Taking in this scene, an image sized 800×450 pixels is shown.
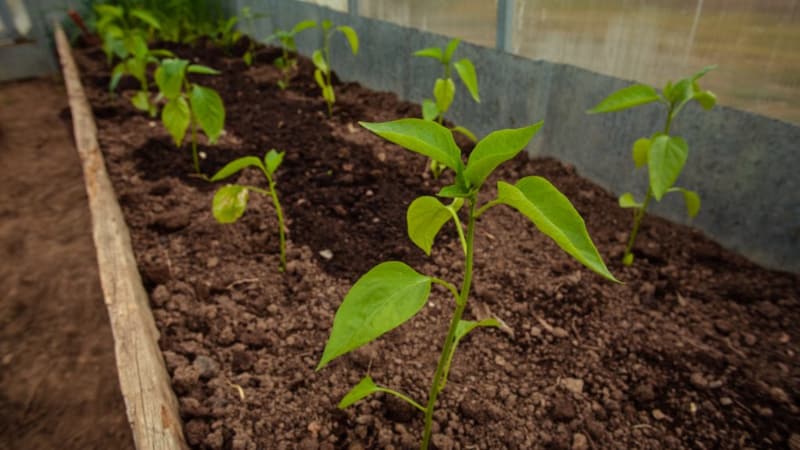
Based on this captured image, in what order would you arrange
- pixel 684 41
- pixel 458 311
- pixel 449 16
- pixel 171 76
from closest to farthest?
1. pixel 458 311
2. pixel 684 41
3. pixel 171 76
4. pixel 449 16

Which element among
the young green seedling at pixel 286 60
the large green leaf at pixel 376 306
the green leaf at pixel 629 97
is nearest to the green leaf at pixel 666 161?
the green leaf at pixel 629 97

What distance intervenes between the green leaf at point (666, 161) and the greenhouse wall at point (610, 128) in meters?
0.48

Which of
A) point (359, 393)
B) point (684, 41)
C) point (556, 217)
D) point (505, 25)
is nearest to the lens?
point (556, 217)

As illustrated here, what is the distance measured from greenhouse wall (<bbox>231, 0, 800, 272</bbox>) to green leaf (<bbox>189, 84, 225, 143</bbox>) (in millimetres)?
1326

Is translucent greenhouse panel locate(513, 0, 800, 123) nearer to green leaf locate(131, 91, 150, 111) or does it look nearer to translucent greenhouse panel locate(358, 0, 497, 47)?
translucent greenhouse panel locate(358, 0, 497, 47)

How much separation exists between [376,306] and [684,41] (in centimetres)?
182

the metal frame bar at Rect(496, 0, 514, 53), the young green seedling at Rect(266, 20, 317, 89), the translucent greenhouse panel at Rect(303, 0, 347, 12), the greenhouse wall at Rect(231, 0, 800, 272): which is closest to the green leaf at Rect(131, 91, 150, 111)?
the young green seedling at Rect(266, 20, 317, 89)

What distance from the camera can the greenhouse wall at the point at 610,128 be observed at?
5.74 ft

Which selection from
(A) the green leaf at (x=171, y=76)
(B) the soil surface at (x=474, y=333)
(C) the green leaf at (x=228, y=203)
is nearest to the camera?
(B) the soil surface at (x=474, y=333)

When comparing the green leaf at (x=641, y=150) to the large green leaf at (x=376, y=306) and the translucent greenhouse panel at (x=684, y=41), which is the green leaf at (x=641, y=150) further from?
the large green leaf at (x=376, y=306)

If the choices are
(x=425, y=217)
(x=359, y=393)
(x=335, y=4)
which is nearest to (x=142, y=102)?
(x=335, y=4)

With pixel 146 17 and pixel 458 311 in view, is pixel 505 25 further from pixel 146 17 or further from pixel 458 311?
pixel 146 17

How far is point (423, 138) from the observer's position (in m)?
0.81

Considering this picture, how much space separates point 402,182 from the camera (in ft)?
7.68
